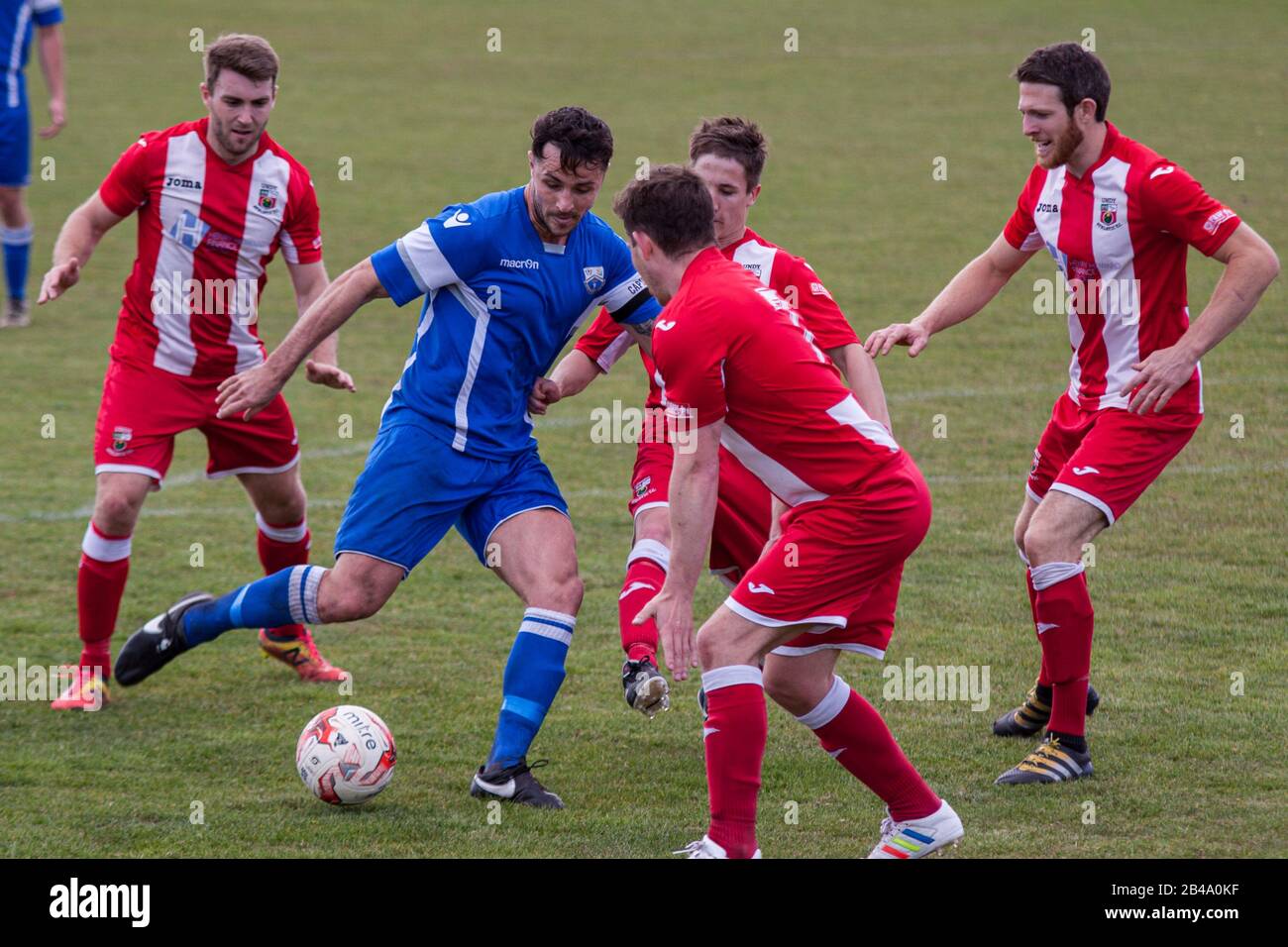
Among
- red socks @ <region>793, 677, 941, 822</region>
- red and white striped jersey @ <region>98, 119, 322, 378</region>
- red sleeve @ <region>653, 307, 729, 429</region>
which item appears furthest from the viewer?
red and white striped jersey @ <region>98, 119, 322, 378</region>

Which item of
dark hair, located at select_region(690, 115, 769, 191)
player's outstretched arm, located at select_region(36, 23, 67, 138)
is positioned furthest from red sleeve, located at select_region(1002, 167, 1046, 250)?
player's outstretched arm, located at select_region(36, 23, 67, 138)

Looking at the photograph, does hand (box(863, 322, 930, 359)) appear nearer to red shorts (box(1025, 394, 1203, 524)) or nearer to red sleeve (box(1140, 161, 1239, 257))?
red shorts (box(1025, 394, 1203, 524))

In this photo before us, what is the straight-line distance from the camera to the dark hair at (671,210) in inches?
193

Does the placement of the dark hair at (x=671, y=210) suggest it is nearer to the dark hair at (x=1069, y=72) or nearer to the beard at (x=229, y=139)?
the dark hair at (x=1069, y=72)

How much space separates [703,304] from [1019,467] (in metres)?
5.70

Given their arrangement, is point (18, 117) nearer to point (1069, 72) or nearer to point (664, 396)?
point (664, 396)

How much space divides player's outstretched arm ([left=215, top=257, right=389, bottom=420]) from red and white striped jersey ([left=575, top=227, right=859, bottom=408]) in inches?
Result: 41.6

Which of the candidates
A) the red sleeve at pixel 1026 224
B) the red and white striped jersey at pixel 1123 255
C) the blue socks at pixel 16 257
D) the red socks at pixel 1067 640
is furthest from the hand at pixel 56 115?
the red socks at pixel 1067 640

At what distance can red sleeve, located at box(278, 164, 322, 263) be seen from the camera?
6879mm

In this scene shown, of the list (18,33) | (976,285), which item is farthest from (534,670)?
(18,33)

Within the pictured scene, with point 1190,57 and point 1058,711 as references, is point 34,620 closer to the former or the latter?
point 1058,711

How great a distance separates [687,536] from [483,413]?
4.61 feet

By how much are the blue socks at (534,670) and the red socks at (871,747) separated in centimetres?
109

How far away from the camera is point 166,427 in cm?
675
